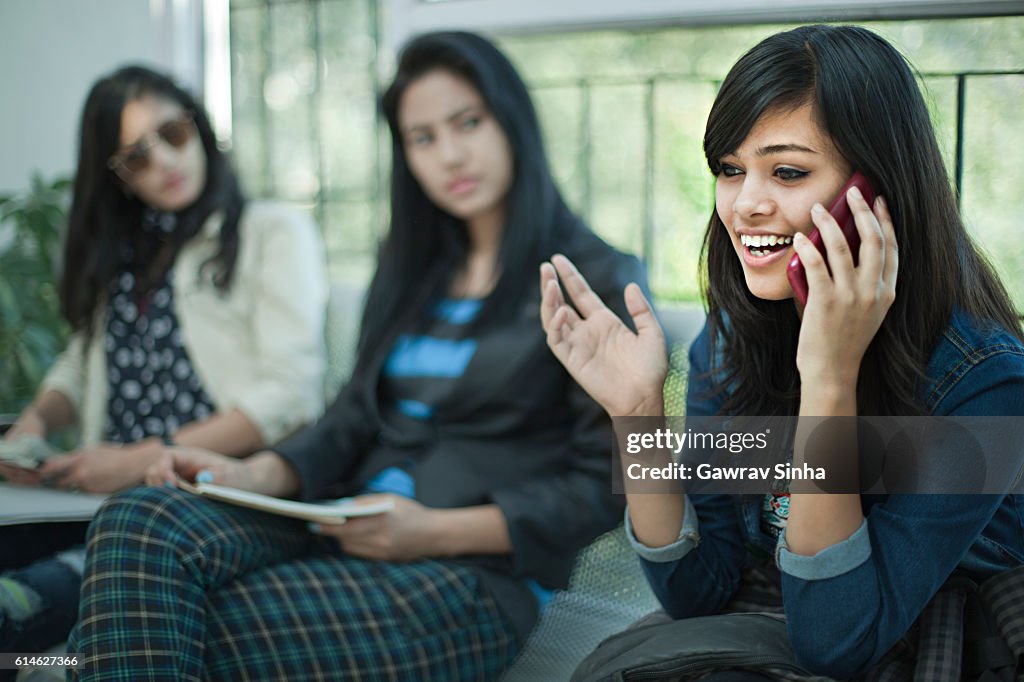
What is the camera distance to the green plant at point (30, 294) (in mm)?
2279

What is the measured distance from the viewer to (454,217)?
169 centimetres

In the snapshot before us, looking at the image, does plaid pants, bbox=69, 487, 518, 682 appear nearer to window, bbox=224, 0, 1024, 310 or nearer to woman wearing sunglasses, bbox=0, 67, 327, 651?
woman wearing sunglasses, bbox=0, 67, 327, 651

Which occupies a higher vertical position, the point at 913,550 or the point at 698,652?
the point at 913,550

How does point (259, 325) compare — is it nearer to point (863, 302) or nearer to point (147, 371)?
point (147, 371)

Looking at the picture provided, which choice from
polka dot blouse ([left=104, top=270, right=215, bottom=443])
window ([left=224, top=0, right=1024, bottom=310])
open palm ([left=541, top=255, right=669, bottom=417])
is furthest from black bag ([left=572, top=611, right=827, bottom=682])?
polka dot blouse ([left=104, top=270, right=215, bottom=443])

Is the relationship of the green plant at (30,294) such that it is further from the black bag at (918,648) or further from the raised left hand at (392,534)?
the black bag at (918,648)

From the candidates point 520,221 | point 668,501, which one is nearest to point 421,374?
point 520,221

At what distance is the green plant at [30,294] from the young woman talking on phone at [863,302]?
6.22ft

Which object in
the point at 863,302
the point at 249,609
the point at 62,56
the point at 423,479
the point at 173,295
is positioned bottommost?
the point at 249,609

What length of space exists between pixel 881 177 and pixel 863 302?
13 centimetres

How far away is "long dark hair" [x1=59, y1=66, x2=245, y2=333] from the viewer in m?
1.91

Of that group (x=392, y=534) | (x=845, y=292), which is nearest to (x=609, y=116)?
(x=392, y=534)

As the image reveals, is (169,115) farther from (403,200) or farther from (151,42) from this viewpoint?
(151,42)

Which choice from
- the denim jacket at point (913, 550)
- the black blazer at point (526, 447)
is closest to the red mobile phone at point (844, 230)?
the denim jacket at point (913, 550)
